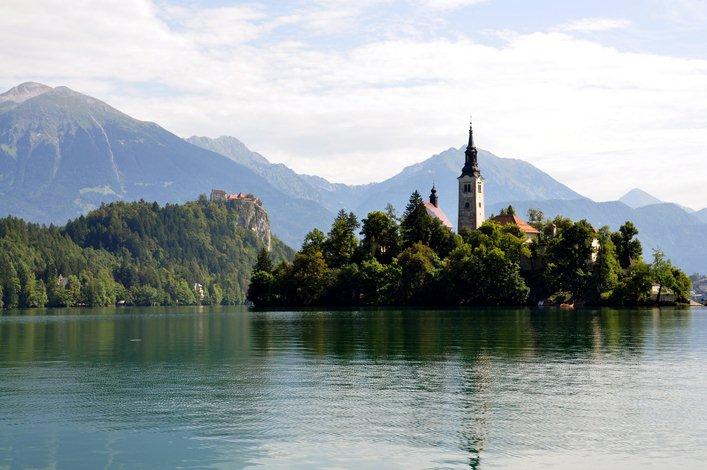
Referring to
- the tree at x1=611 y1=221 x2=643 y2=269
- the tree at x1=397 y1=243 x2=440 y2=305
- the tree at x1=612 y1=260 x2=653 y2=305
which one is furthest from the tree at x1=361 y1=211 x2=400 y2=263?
the tree at x1=612 y1=260 x2=653 y2=305

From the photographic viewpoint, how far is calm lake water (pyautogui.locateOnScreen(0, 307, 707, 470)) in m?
27.9

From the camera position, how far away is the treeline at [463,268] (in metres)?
163

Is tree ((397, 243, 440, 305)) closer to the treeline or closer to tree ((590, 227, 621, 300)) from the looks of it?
the treeline

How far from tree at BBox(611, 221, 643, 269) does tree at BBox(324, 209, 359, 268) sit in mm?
51404

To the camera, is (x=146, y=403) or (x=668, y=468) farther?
(x=146, y=403)

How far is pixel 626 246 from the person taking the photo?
176 m

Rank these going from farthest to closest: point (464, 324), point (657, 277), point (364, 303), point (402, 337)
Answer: point (364, 303) < point (657, 277) < point (464, 324) < point (402, 337)

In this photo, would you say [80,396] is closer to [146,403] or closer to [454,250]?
[146,403]

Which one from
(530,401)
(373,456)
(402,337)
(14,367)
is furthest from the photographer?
(402,337)

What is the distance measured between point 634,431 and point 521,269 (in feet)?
483

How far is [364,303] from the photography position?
176500mm

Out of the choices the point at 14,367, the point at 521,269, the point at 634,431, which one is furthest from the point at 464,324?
the point at 521,269

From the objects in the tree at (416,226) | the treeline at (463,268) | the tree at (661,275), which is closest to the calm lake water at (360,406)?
the treeline at (463,268)

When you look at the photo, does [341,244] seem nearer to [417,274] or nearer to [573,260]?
[417,274]
